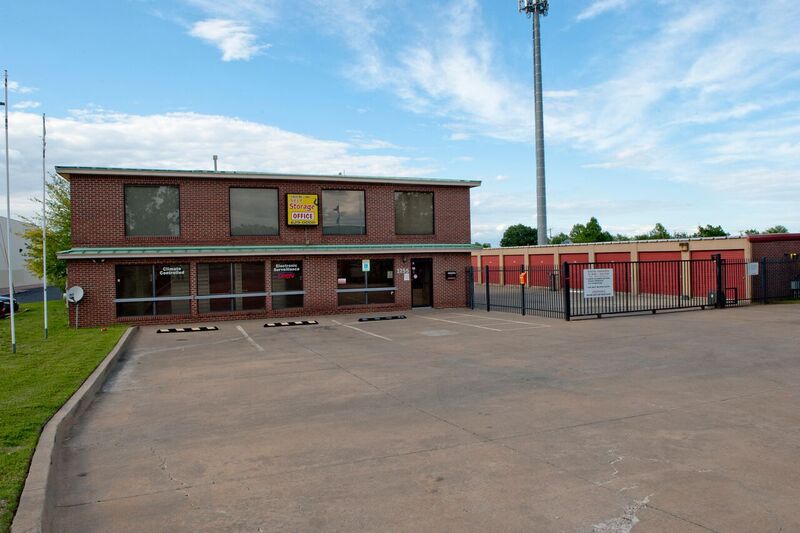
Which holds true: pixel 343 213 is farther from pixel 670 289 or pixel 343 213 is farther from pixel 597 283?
pixel 670 289

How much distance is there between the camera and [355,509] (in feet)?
16.1

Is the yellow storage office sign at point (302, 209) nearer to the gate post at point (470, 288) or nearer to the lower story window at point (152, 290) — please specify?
the lower story window at point (152, 290)

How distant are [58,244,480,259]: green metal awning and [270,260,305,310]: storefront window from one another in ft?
2.35

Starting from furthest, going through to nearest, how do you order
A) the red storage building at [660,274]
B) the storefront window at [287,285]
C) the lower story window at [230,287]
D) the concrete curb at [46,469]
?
the red storage building at [660,274] < the storefront window at [287,285] < the lower story window at [230,287] < the concrete curb at [46,469]

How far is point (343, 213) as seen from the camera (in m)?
24.9

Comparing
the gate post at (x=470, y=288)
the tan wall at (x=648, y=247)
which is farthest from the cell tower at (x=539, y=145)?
the gate post at (x=470, y=288)

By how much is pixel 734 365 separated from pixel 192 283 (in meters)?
18.5

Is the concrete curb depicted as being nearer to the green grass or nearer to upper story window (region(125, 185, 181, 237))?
the green grass

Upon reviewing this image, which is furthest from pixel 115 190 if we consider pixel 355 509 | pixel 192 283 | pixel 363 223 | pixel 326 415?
pixel 355 509

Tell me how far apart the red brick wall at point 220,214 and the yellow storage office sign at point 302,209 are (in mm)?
236

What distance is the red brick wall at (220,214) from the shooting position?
69.5 ft

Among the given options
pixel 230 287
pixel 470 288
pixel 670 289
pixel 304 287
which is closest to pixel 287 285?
pixel 304 287

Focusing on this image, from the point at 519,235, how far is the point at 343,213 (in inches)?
2407

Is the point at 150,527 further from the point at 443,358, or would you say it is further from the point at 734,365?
the point at 734,365
